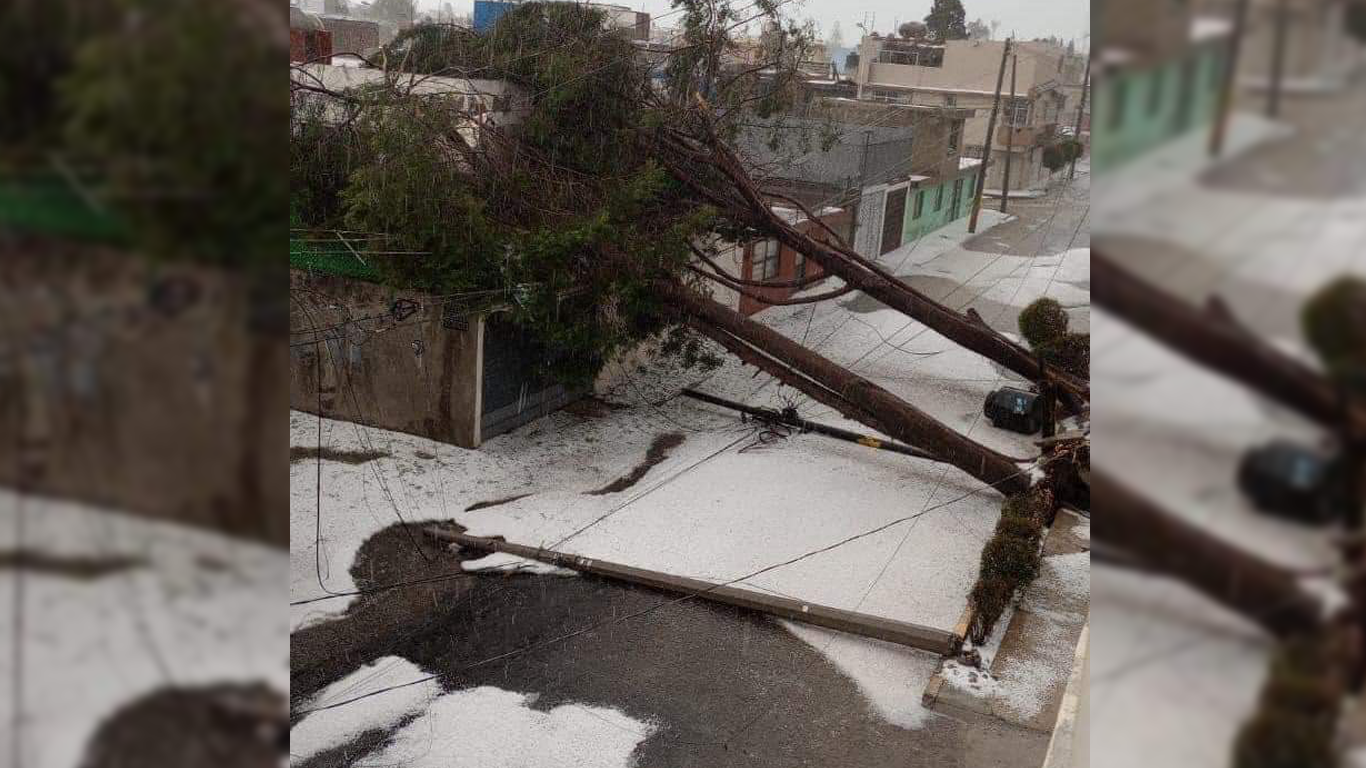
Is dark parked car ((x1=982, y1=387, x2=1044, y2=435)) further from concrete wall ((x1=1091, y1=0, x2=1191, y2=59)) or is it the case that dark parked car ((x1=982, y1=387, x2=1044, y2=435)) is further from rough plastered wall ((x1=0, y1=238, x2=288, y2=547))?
rough plastered wall ((x1=0, y1=238, x2=288, y2=547))

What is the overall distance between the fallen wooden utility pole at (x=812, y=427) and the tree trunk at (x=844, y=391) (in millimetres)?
820

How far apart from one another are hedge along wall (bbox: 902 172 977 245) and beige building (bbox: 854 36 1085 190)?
103 centimetres

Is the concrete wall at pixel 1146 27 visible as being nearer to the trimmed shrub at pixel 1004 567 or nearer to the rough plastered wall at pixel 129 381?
the rough plastered wall at pixel 129 381

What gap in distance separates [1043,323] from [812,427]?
11.6 feet

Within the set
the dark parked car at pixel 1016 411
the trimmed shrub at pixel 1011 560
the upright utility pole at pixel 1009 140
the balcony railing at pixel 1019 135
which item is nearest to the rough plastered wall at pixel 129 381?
the trimmed shrub at pixel 1011 560

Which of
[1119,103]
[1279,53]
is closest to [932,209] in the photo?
[1119,103]

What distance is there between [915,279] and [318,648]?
57.0 feet

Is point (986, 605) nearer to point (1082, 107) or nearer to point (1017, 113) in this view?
point (1082, 107)

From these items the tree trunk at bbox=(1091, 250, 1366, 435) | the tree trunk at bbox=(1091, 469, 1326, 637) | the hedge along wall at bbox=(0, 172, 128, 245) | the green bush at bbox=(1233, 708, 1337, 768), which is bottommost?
the green bush at bbox=(1233, 708, 1337, 768)

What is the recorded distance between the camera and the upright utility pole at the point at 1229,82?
71 cm

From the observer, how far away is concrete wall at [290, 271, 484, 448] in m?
13.8

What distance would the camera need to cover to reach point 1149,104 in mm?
773

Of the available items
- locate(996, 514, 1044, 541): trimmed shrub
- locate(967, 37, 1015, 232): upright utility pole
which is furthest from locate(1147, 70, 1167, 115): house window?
locate(967, 37, 1015, 232): upright utility pole

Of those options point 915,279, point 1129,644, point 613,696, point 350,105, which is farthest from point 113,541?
point 915,279
